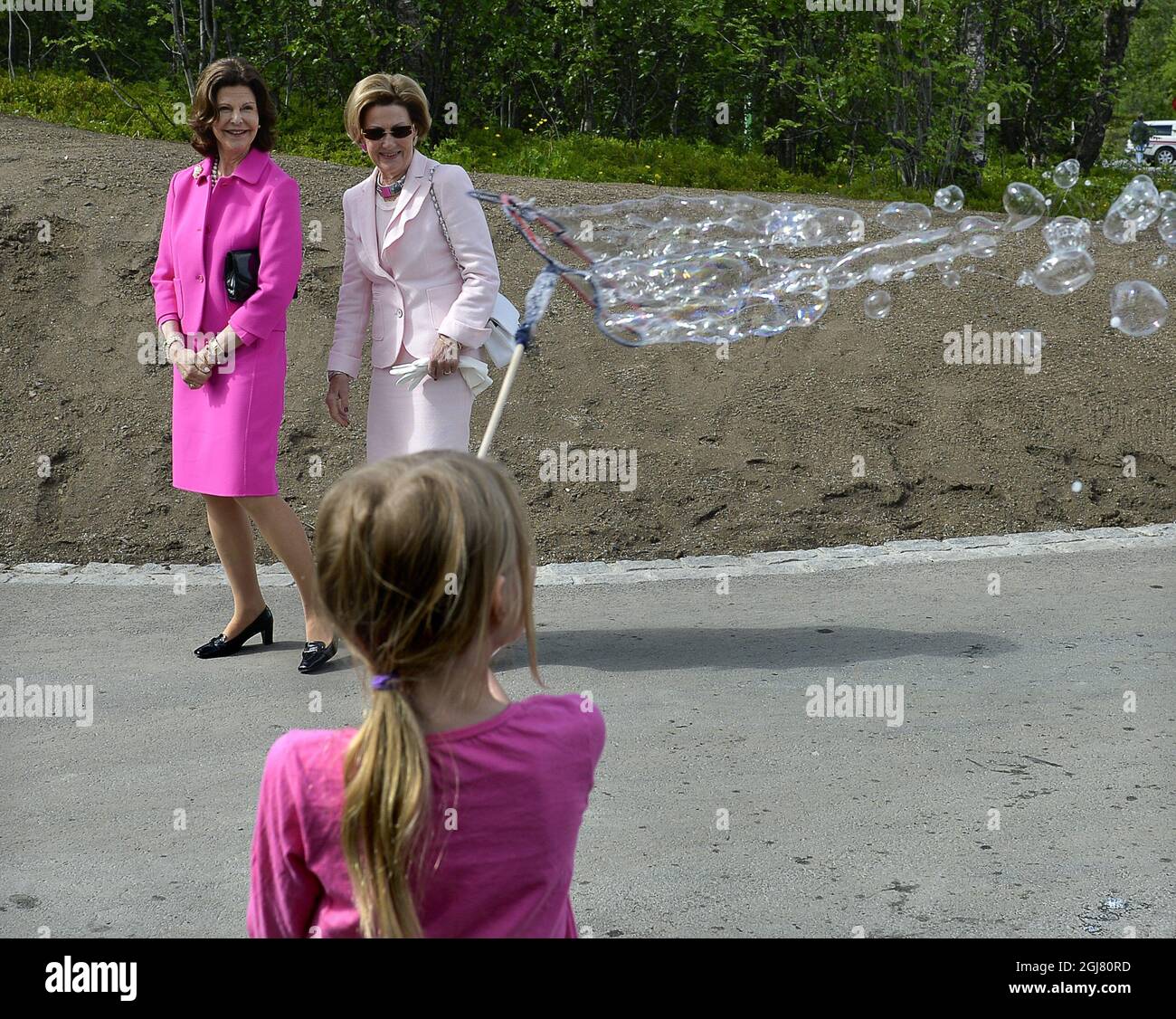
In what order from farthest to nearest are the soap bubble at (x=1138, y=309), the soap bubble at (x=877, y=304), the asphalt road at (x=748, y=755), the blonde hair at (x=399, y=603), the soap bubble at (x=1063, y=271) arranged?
the soap bubble at (x=877, y=304)
the soap bubble at (x=1063, y=271)
the soap bubble at (x=1138, y=309)
the asphalt road at (x=748, y=755)
the blonde hair at (x=399, y=603)

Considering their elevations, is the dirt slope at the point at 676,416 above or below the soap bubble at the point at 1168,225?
below

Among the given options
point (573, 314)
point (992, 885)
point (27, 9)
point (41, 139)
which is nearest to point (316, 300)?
point (573, 314)

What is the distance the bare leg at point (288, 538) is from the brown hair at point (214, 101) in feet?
4.69

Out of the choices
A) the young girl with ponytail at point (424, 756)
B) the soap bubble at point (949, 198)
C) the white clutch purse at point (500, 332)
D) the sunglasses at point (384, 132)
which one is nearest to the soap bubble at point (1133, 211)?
the soap bubble at point (949, 198)

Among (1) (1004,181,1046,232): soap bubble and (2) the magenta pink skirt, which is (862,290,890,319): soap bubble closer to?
(1) (1004,181,1046,232): soap bubble

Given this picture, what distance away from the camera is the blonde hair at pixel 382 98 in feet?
18.5

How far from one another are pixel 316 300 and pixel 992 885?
27.8 ft

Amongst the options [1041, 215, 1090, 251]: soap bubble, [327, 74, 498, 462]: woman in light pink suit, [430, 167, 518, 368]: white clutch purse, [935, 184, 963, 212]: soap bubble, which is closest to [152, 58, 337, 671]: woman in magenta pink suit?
[327, 74, 498, 462]: woman in light pink suit

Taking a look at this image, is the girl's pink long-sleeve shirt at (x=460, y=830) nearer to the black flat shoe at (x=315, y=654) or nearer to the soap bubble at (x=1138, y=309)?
the black flat shoe at (x=315, y=654)

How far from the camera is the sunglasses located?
Result: 5.72 m

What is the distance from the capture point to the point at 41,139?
14391mm

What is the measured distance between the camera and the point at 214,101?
600cm

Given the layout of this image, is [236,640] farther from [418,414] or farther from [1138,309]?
[1138,309]

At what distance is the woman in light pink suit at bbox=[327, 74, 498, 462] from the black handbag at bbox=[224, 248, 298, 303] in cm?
42
